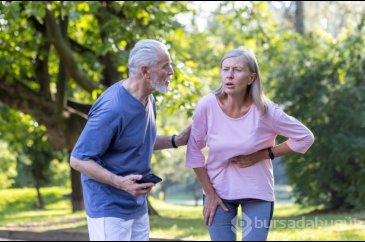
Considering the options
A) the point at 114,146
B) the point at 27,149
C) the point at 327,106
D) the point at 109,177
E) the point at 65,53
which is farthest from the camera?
the point at 27,149

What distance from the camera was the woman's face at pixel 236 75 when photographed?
405cm

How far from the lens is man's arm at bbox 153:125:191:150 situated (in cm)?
462

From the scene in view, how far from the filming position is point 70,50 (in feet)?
46.8

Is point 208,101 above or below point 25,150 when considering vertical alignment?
above

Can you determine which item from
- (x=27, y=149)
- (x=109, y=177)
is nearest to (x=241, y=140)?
(x=109, y=177)

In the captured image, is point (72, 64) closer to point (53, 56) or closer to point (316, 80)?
point (53, 56)

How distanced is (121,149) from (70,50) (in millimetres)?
10705

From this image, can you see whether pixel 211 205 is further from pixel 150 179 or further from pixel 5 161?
pixel 5 161


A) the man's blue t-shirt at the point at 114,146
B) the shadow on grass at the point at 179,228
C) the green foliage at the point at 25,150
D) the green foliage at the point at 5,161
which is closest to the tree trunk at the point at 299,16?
the green foliage at the point at 25,150

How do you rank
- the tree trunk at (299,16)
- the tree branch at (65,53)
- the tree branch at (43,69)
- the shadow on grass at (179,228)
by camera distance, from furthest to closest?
the tree trunk at (299,16), the tree branch at (43,69), the tree branch at (65,53), the shadow on grass at (179,228)

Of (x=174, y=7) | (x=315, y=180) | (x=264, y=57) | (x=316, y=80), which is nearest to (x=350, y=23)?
(x=316, y=80)

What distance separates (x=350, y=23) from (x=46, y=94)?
8278mm

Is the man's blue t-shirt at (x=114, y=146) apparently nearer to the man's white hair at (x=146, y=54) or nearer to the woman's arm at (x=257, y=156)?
the man's white hair at (x=146, y=54)

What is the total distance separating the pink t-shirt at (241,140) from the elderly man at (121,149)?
38 cm
